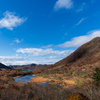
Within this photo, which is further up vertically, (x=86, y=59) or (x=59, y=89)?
(x=86, y=59)

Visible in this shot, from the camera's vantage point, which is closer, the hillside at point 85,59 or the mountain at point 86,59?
the hillside at point 85,59

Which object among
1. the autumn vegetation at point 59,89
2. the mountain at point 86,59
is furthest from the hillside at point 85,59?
the autumn vegetation at point 59,89

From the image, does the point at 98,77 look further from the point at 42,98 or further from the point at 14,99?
the point at 14,99

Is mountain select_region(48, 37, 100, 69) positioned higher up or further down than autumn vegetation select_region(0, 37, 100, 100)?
higher up

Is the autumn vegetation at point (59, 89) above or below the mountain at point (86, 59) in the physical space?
below

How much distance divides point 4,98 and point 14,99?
38.4 inches

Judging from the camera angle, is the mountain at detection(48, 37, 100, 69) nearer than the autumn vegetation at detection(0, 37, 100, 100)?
No

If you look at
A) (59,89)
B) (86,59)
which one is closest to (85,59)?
(86,59)

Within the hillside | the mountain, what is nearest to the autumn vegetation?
the hillside

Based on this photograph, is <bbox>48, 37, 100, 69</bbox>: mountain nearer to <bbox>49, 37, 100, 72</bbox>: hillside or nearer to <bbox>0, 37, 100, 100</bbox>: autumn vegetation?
<bbox>49, 37, 100, 72</bbox>: hillside

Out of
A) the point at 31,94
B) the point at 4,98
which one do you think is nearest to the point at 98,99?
the point at 31,94

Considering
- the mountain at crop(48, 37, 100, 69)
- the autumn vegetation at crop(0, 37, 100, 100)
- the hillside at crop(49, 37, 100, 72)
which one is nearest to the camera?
the autumn vegetation at crop(0, 37, 100, 100)

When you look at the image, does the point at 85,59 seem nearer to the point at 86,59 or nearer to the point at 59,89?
the point at 86,59

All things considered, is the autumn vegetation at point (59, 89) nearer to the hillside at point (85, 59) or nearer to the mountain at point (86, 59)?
the hillside at point (85, 59)
